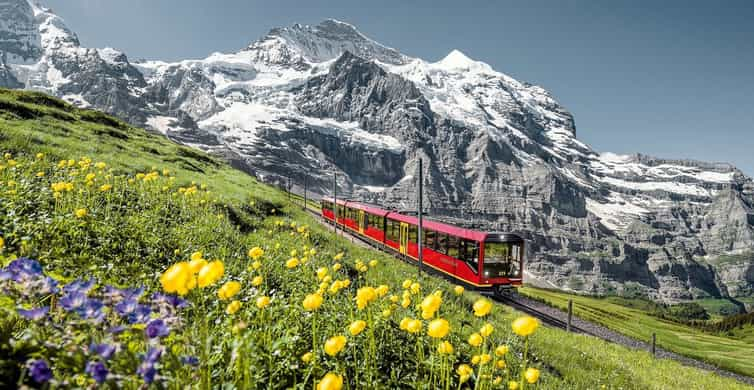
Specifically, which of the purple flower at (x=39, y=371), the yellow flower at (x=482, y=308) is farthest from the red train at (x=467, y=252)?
the purple flower at (x=39, y=371)

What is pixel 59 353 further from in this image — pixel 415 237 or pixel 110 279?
pixel 415 237

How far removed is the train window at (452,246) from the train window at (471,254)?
538mm

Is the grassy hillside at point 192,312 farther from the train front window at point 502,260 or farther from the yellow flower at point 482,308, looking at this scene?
the train front window at point 502,260

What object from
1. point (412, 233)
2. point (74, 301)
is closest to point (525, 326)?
point (74, 301)

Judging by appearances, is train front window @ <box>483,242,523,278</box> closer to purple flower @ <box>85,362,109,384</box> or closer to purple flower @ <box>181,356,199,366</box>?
purple flower @ <box>181,356,199,366</box>

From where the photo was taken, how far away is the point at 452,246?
23.0m

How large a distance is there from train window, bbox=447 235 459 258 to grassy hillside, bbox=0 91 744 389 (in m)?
9.12

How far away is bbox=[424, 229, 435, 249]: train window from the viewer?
81.5 ft

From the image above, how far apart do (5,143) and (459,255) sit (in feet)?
66.7

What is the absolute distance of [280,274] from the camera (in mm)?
7113

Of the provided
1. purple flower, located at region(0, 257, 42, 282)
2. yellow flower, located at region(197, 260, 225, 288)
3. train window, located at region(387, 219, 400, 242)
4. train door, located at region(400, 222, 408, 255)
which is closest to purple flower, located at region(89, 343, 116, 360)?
yellow flower, located at region(197, 260, 225, 288)

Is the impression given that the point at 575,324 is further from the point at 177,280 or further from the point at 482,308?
the point at 177,280

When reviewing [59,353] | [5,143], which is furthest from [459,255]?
[59,353]

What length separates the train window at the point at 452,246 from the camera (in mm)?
22620
